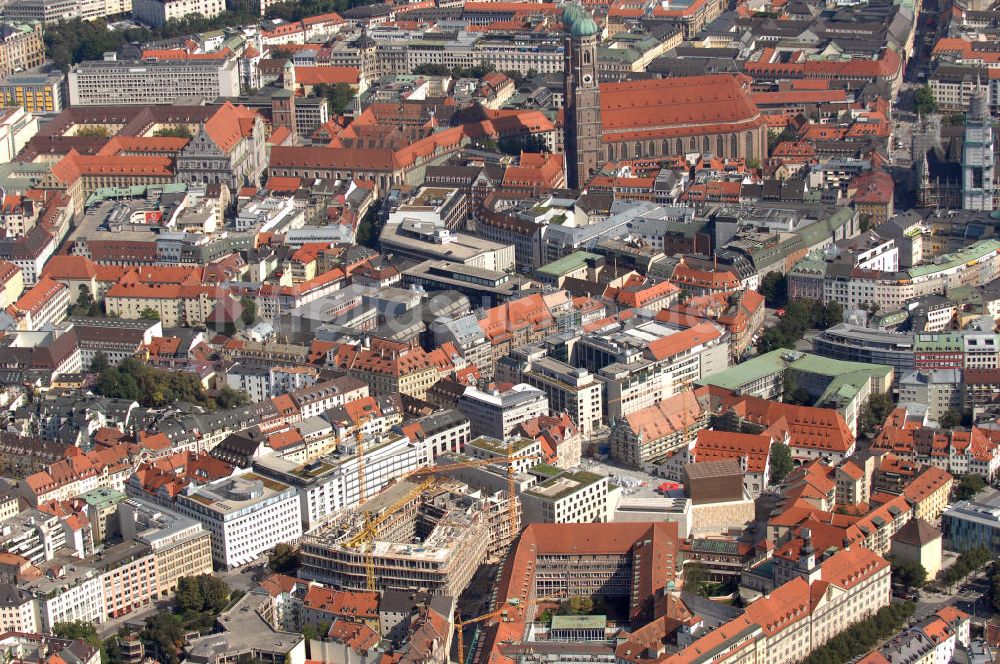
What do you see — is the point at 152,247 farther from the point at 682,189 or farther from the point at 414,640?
the point at 414,640

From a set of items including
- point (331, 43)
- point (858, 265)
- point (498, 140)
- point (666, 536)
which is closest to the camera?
point (666, 536)

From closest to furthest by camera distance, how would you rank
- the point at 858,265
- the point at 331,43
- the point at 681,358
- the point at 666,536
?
the point at 666,536, the point at 681,358, the point at 858,265, the point at 331,43

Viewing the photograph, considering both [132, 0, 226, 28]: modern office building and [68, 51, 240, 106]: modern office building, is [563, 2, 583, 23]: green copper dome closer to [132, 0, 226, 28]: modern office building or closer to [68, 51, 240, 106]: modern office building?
[68, 51, 240, 106]: modern office building

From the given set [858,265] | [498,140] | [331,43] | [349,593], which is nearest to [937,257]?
[858,265]

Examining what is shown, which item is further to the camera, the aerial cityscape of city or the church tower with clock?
the church tower with clock

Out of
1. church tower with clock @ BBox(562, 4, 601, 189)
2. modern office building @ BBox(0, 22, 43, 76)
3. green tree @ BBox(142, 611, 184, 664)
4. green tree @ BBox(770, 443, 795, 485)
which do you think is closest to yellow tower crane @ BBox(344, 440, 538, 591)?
green tree @ BBox(142, 611, 184, 664)

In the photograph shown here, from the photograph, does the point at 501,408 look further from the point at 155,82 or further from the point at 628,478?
→ the point at 155,82
